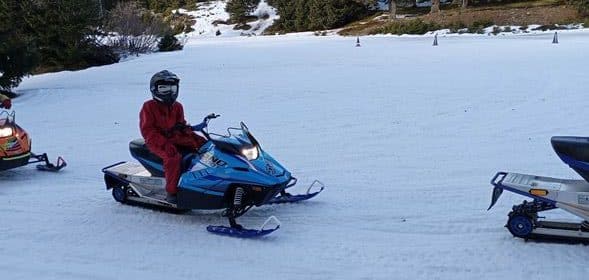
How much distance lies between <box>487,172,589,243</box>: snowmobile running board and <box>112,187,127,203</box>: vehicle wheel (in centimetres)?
371

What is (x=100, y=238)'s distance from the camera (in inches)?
213

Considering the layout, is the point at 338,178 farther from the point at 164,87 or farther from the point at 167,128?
the point at 164,87

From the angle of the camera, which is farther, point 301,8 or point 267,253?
point 301,8

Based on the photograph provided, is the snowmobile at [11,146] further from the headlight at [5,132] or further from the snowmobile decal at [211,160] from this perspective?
the snowmobile decal at [211,160]

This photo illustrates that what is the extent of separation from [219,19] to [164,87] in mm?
55964

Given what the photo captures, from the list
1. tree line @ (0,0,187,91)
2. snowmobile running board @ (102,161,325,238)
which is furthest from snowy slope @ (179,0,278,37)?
snowmobile running board @ (102,161,325,238)

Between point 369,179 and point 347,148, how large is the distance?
1.72 metres

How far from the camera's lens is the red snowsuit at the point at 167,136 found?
5645mm

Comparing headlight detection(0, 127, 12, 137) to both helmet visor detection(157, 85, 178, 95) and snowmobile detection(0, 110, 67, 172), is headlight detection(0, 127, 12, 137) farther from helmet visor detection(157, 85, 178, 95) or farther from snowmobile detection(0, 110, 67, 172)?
helmet visor detection(157, 85, 178, 95)

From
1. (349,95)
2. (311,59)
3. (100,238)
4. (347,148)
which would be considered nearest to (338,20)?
(311,59)

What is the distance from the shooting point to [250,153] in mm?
5551

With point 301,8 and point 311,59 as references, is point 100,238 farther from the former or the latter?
point 301,8

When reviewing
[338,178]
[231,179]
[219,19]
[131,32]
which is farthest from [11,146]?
[219,19]

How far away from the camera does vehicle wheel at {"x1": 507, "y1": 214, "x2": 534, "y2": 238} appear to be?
193 inches
